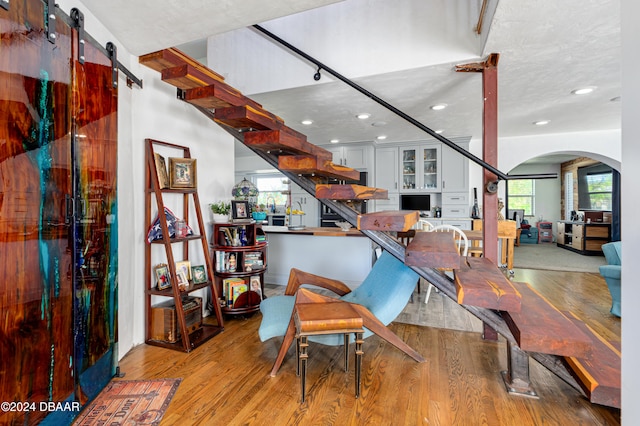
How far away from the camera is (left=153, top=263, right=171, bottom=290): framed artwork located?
250 cm

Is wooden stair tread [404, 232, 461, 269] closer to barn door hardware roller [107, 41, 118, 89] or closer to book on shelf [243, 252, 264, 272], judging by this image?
book on shelf [243, 252, 264, 272]

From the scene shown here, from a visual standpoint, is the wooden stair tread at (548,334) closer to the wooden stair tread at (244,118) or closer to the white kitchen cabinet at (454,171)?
the wooden stair tread at (244,118)

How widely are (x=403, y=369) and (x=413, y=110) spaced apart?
299cm

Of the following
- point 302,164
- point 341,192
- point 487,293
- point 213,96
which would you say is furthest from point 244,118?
point 487,293

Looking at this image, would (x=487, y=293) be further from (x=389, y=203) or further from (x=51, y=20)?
(x=389, y=203)

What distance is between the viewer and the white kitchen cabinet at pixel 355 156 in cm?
596

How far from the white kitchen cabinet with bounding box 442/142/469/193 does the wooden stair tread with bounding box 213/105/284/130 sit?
4.25 metres

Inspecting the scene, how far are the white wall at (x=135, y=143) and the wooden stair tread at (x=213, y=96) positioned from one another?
20.8 inches

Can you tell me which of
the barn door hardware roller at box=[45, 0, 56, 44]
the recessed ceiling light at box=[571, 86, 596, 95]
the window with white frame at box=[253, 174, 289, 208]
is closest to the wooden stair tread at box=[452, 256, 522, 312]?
the barn door hardware roller at box=[45, 0, 56, 44]

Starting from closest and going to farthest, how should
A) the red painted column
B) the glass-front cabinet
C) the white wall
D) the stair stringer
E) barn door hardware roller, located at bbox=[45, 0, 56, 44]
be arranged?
barn door hardware roller, located at bbox=[45, 0, 56, 44] → the stair stringer → the white wall → the red painted column → the glass-front cabinet

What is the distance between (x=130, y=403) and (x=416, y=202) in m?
5.36

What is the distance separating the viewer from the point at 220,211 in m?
3.01

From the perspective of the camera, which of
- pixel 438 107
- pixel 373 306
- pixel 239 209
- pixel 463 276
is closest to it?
pixel 463 276

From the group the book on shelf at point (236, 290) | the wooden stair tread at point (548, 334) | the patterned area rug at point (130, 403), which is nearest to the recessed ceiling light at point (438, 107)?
the wooden stair tread at point (548, 334)
